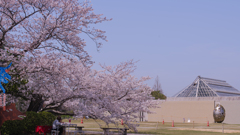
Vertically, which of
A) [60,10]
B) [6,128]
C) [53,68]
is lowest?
[6,128]

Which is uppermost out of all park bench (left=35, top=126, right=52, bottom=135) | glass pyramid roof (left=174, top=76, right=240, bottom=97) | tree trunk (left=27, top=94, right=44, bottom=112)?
glass pyramid roof (left=174, top=76, right=240, bottom=97)

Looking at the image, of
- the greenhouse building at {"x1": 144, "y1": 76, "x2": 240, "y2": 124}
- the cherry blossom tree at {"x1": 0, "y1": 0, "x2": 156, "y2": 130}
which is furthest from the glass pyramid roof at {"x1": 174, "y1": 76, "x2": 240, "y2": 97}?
the cherry blossom tree at {"x1": 0, "y1": 0, "x2": 156, "y2": 130}

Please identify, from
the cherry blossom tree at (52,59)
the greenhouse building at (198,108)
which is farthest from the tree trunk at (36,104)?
the greenhouse building at (198,108)

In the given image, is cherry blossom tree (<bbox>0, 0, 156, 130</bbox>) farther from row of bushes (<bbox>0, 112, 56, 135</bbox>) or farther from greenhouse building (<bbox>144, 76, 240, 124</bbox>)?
greenhouse building (<bbox>144, 76, 240, 124</bbox>)

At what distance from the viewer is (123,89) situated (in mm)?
19016

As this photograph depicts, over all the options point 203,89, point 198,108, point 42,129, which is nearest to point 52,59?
point 42,129

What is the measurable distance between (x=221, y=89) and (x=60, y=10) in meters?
54.4

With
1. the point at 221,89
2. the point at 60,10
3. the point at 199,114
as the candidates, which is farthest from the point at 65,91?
the point at 221,89

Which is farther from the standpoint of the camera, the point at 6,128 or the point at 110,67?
the point at 110,67

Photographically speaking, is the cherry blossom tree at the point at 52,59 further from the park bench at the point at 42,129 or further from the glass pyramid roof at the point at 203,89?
the glass pyramid roof at the point at 203,89

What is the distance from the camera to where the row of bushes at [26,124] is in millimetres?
15312

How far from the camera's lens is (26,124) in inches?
640

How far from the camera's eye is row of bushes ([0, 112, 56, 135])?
50.2 ft

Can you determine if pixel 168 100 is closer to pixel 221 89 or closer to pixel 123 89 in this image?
pixel 221 89
